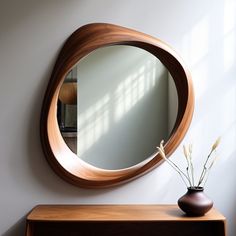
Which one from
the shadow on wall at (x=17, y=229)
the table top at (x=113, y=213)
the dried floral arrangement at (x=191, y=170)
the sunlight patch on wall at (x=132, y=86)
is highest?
the sunlight patch on wall at (x=132, y=86)

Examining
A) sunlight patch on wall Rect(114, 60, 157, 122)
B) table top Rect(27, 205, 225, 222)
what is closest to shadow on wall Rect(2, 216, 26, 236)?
table top Rect(27, 205, 225, 222)

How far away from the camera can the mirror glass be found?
187 centimetres

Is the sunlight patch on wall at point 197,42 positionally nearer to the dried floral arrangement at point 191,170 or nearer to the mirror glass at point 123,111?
the mirror glass at point 123,111

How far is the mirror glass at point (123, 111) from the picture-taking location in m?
1.87

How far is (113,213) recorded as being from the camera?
5.56 feet

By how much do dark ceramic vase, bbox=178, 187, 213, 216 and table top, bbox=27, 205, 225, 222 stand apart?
0.03 meters

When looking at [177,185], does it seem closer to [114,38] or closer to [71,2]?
[114,38]

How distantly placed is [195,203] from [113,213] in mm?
367

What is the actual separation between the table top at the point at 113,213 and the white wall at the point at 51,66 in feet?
0.16

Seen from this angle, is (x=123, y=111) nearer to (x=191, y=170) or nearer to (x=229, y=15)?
(x=191, y=170)

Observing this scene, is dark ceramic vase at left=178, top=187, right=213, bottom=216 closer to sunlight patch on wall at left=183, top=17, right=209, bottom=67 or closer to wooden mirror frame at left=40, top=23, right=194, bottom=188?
wooden mirror frame at left=40, top=23, right=194, bottom=188

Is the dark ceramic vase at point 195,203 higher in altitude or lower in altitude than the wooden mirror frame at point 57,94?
lower

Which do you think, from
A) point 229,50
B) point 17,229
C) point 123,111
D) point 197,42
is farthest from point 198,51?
point 17,229

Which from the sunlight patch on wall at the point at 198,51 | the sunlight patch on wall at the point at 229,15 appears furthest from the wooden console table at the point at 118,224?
the sunlight patch on wall at the point at 229,15
